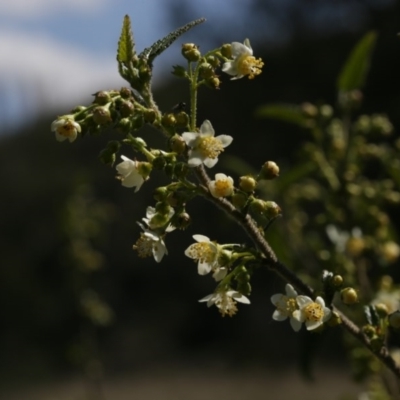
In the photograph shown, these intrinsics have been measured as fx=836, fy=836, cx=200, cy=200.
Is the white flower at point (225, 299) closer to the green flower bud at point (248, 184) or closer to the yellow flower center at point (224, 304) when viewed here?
the yellow flower center at point (224, 304)

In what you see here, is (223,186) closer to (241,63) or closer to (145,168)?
(145,168)

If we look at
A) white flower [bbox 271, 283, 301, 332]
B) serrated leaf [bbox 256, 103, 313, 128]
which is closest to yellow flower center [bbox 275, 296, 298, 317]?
white flower [bbox 271, 283, 301, 332]

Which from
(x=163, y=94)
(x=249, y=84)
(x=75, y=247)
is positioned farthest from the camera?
(x=163, y=94)

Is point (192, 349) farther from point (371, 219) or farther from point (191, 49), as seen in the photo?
point (191, 49)

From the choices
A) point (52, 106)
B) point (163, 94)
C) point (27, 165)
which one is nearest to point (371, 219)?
point (163, 94)

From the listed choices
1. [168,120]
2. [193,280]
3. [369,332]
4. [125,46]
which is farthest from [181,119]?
[193,280]

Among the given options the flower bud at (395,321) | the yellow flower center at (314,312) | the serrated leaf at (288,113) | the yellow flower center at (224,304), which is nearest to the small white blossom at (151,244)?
the yellow flower center at (224,304)
